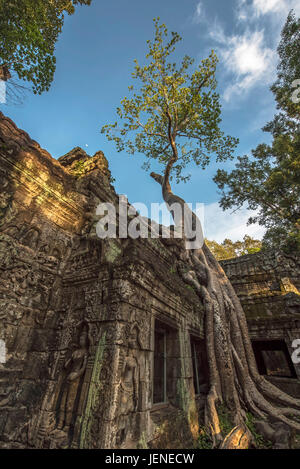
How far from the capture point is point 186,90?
9.80 meters

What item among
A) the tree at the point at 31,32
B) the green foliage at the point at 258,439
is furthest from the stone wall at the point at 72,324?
the tree at the point at 31,32

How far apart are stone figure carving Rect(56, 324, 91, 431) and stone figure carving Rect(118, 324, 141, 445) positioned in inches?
22.2

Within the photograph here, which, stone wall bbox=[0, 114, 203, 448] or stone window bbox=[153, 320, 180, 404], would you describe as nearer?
stone wall bbox=[0, 114, 203, 448]

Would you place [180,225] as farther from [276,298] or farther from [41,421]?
[41,421]

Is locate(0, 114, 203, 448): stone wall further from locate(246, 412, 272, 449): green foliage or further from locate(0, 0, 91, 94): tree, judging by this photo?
locate(0, 0, 91, 94): tree

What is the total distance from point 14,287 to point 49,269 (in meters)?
0.64

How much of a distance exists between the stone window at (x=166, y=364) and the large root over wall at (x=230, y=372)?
0.89 metres

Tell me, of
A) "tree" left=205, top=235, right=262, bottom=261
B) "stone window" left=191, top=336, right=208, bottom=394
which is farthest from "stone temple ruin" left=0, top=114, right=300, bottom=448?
"tree" left=205, top=235, right=262, bottom=261

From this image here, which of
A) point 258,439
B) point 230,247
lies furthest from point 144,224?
point 230,247

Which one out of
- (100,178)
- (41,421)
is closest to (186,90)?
(100,178)

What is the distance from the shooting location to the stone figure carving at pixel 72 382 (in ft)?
8.55

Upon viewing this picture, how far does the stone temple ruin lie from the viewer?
254 cm

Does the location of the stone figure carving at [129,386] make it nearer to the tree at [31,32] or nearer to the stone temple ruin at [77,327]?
the stone temple ruin at [77,327]

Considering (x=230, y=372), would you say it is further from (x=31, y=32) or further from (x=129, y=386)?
(x=31, y=32)
